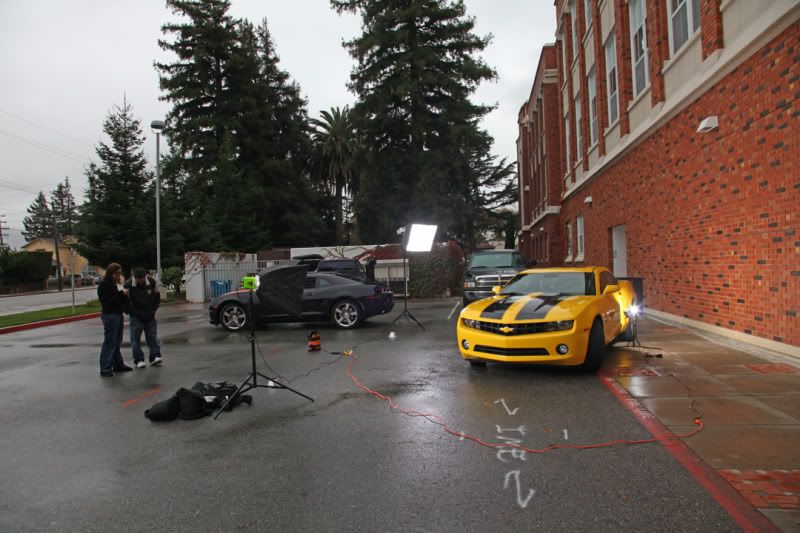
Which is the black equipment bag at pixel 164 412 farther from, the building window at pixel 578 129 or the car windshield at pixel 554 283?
the building window at pixel 578 129

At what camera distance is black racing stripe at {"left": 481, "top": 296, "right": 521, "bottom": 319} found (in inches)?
280

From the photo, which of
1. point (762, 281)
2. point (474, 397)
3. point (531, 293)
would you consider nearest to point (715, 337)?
point (762, 281)

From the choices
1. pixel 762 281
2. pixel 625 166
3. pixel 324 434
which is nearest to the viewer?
pixel 324 434

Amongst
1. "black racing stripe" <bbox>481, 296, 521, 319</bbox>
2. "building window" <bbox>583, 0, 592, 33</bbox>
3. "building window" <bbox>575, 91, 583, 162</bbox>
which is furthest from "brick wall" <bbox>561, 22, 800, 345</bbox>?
"building window" <bbox>583, 0, 592, 33</bbox>

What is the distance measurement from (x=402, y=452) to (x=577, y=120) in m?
20.8

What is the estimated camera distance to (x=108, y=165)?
1134 inches

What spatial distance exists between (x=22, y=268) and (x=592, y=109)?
51.4m

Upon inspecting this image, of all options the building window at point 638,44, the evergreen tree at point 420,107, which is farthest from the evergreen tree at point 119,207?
the building window at point 638,44

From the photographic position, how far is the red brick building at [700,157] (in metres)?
7.33

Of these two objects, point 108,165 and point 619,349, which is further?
point 108,165

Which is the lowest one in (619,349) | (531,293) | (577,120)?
(619,349)

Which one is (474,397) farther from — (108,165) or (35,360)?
(108,165)

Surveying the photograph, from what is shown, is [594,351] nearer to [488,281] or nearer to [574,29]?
[488,281]

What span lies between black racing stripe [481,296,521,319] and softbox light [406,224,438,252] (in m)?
4.97
